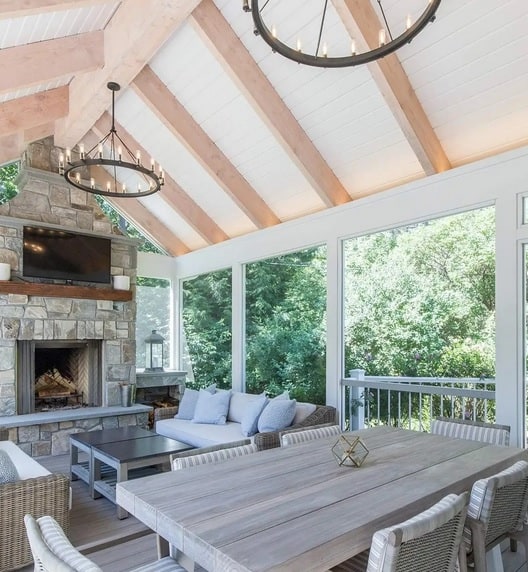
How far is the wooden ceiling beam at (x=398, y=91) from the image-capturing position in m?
3.34

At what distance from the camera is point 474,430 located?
3.24 meters

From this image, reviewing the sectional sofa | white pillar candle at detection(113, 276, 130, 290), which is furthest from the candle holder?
white pillar candle at detection(113, 276, 130, 290)

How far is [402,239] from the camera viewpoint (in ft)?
22.1

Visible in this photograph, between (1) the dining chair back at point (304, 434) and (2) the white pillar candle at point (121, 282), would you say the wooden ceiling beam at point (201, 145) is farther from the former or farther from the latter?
(1) the dining chair back at point (304, 434)

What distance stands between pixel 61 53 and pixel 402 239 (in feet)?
16.0

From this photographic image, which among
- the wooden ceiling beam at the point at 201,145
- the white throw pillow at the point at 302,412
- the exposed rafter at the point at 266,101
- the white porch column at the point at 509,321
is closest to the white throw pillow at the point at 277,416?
the white throw pillow at the point at 302,412

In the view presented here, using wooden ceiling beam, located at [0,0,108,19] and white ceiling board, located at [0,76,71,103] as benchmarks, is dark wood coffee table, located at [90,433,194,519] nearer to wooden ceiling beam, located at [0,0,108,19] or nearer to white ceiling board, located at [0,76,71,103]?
wooden ceiling beam, located at [0,0,108,19]

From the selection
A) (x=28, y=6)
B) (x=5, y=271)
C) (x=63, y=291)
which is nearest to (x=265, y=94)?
(x=28, y=6)

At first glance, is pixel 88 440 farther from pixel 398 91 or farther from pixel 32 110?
pixel 398 91

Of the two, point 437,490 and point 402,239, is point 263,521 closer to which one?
point 437,490

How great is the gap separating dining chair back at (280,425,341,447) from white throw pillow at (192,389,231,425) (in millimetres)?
2568

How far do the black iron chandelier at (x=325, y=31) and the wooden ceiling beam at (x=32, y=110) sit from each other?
2728 mm

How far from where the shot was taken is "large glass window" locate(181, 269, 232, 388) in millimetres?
7238

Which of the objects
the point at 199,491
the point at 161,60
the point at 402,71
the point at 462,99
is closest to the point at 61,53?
the point at 161,60
